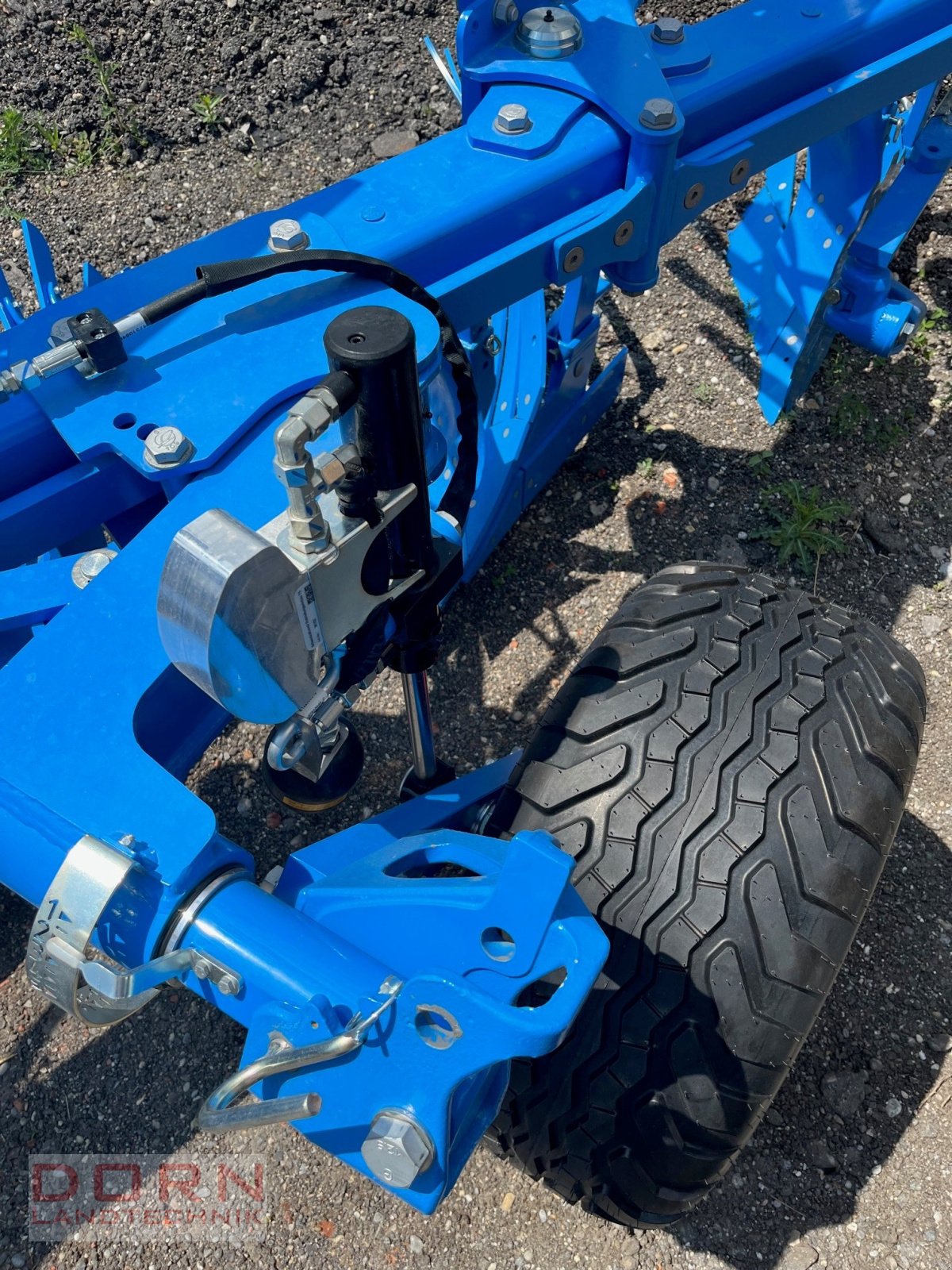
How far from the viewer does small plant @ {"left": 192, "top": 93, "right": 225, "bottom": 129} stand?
13.6ft

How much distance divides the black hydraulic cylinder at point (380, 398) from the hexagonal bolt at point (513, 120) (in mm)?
808

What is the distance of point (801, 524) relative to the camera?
3059 millimetres

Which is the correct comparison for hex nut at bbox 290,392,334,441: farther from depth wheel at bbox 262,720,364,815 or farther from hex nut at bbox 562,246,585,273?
depth wheel at bbox 262,720,364,815

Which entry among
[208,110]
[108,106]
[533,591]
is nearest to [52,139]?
[108,106]

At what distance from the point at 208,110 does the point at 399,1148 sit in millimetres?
4107

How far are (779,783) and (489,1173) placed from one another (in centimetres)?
110

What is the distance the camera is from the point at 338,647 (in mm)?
1487

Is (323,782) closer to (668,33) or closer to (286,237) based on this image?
(286,237)

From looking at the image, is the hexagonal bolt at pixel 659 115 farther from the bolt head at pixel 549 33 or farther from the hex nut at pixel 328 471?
the hex nut at pixel 328 471

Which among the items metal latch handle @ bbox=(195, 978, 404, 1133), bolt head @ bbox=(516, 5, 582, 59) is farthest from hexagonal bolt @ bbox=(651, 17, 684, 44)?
metal latch handle @ bbox=(195, 978, 404, 1133)

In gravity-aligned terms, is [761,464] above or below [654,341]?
below

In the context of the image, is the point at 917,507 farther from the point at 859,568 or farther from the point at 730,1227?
the point at 730,1227

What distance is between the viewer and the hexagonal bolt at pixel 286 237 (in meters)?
1.69

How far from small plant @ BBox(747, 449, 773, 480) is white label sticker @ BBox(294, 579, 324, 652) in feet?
7.39
